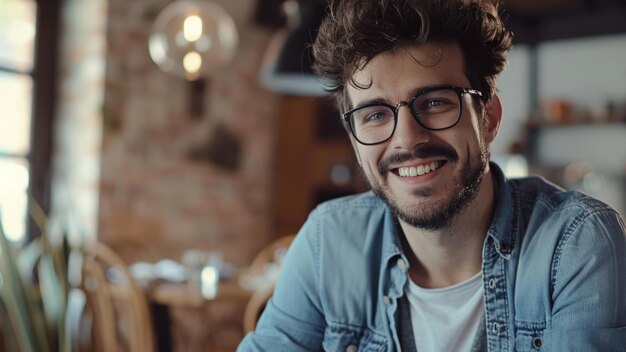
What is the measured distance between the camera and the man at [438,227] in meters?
1.20

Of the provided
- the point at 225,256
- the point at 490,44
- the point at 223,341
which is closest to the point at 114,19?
the point at 225,256

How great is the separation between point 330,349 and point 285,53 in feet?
6.45

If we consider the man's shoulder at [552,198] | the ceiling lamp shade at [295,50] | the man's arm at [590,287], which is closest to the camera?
the man's arm at [590,287]

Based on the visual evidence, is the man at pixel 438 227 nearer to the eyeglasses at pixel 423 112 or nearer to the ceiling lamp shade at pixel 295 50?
the eyeglasses at pixel 423 112

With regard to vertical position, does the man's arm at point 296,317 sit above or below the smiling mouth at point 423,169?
below

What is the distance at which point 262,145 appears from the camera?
5293 millimetres

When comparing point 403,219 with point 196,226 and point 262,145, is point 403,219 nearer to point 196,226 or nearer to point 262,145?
point 196,226

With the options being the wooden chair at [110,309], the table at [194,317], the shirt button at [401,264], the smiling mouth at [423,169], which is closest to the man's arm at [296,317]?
the shirt button at [401,264]

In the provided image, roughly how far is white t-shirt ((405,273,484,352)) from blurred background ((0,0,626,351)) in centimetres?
165

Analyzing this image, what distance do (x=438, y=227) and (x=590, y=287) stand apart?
280mm

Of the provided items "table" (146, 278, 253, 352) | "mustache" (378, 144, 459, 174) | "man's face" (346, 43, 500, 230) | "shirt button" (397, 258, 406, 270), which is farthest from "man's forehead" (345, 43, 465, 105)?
"table" (146, 278, 253, 352)

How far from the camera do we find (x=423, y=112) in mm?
1268

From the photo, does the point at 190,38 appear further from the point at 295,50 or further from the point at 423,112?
the point at 423,112

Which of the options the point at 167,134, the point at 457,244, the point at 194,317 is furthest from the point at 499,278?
the point at 167,134
